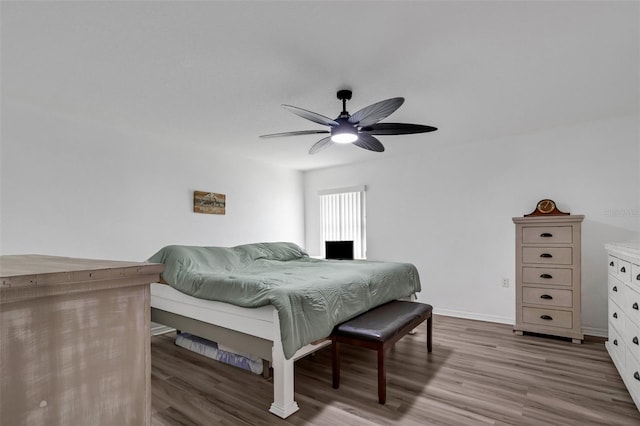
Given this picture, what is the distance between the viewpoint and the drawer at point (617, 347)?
2.45 metres

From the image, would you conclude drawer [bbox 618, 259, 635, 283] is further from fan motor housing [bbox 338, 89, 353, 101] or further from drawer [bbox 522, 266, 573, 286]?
fan motor housing [bbox 338, 89, 353, 101]

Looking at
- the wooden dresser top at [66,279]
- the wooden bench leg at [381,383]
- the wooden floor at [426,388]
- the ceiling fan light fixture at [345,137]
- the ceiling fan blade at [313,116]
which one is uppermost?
the ceiling fan blade at [313,116]

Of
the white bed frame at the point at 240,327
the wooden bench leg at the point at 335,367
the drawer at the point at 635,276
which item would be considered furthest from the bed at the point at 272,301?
the drawer at the point at 635,276

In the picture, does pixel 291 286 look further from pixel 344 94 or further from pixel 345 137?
pixel 344 94

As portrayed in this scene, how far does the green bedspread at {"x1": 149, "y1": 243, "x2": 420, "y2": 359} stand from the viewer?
7.22 feet

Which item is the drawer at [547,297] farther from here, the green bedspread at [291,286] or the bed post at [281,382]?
the bed post at [281,382]

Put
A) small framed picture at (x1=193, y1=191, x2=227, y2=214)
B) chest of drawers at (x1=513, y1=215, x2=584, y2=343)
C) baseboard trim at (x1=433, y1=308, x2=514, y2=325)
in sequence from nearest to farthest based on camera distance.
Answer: chest of drawers at (x1=513, y1=215, x2=584, y2=343) < baseboard trim at (x1=433, y1=308, x2=514, y2=325) < small framed picture at (x1=193, y1=191, x2=227, y2=214)

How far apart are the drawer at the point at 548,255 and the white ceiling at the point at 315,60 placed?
4.52 ft

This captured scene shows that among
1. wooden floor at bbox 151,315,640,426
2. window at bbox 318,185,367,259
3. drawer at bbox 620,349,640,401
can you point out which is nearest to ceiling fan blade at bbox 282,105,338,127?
wooden floor at bbox 151,315,640,426

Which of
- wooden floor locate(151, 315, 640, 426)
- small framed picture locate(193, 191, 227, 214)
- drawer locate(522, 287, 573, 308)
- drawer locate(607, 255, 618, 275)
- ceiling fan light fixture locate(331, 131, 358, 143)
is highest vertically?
ceiling fan light fixture locate(331, 131, 358, 143)

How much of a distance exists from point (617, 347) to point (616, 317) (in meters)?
0.23

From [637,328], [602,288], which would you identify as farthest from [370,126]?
[602,288]

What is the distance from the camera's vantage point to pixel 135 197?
12.1 ft

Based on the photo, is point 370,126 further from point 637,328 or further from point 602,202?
point 602,202
